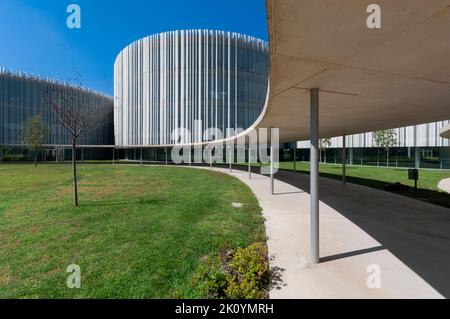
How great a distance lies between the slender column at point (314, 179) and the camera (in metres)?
4.80

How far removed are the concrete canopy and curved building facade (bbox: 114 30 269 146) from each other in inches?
1556

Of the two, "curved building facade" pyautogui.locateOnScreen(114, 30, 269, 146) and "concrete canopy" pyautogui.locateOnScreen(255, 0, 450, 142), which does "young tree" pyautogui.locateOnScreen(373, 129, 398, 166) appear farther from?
"concrete canopy" pyautogui.locateOnScreen(255, 0, 450, 142)

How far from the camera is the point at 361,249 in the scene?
5227mm

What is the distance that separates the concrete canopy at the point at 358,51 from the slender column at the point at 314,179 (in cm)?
36

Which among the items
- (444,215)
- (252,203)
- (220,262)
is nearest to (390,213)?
(444,215)

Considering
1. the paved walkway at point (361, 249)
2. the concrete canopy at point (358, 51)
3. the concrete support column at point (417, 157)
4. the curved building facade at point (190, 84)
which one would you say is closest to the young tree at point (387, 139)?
the concrete support column at point (417, 157)

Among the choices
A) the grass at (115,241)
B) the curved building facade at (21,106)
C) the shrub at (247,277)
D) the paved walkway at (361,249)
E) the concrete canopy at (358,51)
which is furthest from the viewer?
the curved building facade at (21,106)

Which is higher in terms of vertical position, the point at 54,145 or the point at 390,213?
the point at 54,145

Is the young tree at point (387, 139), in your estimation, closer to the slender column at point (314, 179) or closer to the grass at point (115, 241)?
the grass at point (115, 241)

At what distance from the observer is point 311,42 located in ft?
9.64

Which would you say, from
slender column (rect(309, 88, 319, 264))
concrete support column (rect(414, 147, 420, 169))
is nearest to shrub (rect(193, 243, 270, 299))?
slender column (rect(309, 88, 319, 264))

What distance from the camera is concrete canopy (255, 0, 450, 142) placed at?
2.33 meters

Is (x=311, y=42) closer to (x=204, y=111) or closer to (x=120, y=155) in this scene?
(x=204, y=111)

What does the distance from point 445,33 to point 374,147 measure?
1410 inches
